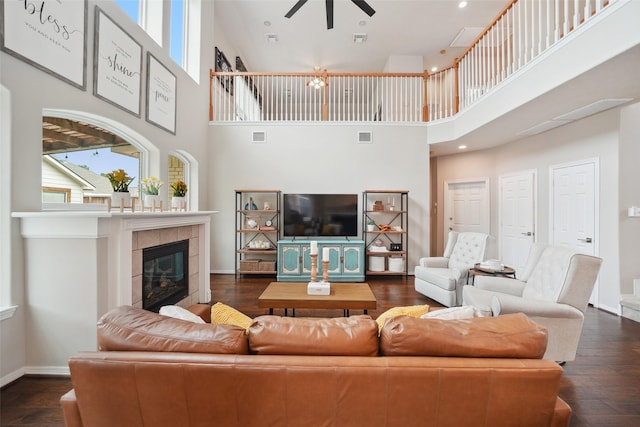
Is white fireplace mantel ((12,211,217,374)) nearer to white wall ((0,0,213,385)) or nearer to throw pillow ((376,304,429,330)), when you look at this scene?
white wall ((0,0,213,385))

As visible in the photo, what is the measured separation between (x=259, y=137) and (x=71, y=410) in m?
5.17

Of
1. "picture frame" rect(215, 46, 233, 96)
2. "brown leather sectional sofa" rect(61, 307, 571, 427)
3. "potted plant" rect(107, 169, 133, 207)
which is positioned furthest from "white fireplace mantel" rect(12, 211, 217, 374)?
"picture frame" rect(215, 46, 233, 96)

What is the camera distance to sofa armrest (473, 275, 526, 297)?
3010 mm

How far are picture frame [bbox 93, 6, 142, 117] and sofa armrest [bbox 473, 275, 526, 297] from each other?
4492 mm

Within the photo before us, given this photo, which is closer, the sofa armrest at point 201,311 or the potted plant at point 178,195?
the sofa armrest at point 201,311

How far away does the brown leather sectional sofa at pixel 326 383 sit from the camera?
3.71 ft

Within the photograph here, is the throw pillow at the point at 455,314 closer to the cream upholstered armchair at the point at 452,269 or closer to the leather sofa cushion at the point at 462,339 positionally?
the leather sofa cushion at the point at 462,339

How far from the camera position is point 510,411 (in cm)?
114

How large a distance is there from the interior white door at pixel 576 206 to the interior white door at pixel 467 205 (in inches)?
62.7

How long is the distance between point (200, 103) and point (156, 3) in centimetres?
162

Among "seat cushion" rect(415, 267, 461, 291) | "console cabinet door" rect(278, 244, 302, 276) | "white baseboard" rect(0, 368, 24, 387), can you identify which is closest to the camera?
"white baseboard" rect(0, 368, 24, 387)

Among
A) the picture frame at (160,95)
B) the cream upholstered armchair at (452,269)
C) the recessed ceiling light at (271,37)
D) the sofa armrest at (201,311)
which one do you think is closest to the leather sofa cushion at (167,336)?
the sofa armrest at (201,311)

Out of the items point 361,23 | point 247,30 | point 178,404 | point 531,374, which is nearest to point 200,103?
point 247,30

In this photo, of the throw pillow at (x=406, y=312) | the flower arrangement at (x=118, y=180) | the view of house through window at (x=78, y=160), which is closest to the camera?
the throw pillow at (x=406, y=312)
